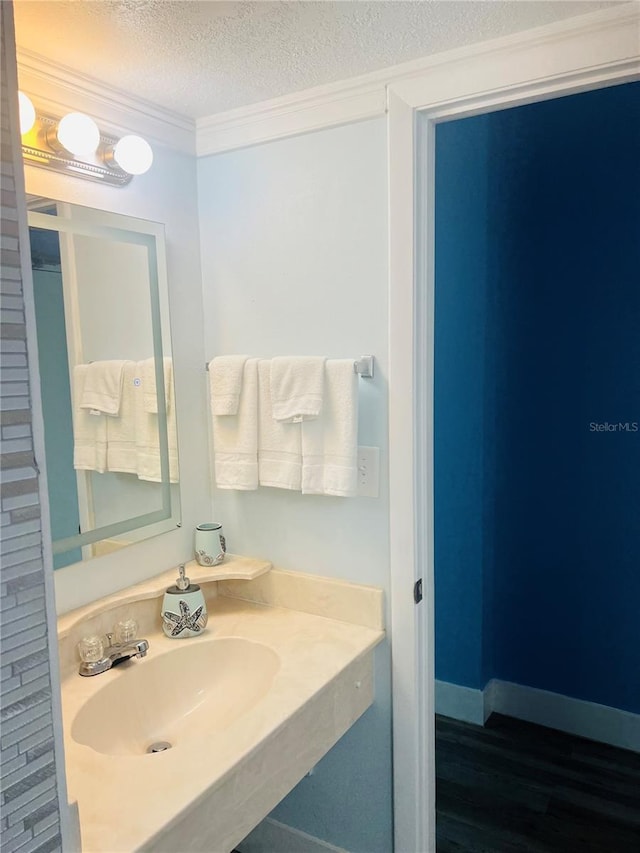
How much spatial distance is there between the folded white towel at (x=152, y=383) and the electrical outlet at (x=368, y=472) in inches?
21.4

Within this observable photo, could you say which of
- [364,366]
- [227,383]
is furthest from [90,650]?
[364,366]

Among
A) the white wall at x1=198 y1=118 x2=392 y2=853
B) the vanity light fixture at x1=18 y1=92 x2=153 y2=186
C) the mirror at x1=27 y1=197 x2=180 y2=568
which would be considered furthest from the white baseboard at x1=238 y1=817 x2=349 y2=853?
the vanity light fixture at x1=18 y1=92 x2=153 y2=186

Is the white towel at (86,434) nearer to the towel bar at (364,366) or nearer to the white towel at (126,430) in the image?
the white towel at (126,430)

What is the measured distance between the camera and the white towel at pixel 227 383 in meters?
1.70

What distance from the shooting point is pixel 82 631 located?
150 cm

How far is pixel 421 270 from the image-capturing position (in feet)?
5.05

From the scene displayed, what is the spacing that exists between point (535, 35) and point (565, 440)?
59.1 inches

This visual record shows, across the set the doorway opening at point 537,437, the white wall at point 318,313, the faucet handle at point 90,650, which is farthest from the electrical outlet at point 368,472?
the doorway opening at point 537,437

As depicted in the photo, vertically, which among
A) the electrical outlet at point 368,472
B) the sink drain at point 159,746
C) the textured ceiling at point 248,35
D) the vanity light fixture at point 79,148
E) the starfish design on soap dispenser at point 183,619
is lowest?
the sink drain at point 159,746

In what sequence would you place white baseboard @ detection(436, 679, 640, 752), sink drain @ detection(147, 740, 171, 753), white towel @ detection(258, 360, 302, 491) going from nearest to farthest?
sink drain @ detection(147, 740, 171, 753)
white towel @ detection(258, 360, 302, 491)
white baseboard @ detection(436, 679, 640, 752)

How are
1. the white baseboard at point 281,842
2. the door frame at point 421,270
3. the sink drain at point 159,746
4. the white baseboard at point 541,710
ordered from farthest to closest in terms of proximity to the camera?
the white baseboard at point 541,710 → the white baseboard at point 281,842 → the sink drain at point 159,746 → the door frame at point 421,270

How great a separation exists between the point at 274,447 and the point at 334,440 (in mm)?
182

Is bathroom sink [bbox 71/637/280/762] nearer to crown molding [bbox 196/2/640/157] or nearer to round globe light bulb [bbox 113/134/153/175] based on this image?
round globe light bulb [bbox 113/134/153/175]

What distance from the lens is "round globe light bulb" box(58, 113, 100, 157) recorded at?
138 cm
